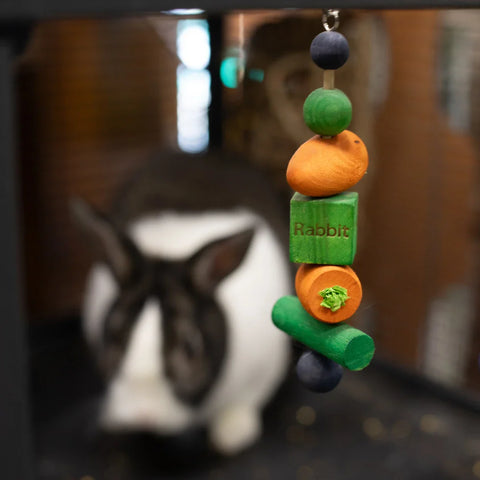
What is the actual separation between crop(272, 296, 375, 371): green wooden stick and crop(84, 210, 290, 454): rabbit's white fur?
1.37 feet

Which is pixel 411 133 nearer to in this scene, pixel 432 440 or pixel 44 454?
pixel 432 440

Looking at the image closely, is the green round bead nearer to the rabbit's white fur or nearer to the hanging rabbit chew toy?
the hanging rabbit chew toy

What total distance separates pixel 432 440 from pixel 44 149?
0.76m

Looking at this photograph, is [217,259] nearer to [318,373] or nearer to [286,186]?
[286,186]

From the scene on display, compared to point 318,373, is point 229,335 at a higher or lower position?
lower

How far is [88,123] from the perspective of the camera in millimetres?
1132

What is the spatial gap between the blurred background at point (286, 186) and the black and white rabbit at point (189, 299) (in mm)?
52

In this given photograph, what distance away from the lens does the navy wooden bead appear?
0.33m

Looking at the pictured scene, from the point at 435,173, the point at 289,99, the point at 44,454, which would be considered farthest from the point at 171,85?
the point at 44,454

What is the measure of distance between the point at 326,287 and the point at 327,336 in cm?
3

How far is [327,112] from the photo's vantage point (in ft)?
1.09

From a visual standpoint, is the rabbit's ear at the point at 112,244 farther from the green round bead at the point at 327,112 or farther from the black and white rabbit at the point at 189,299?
the green round bead at the point at 327,112

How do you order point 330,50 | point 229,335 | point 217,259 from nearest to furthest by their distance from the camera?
1. point 330,50
2. point 217,259
3. point 229,335

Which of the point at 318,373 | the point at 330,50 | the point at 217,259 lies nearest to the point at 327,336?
the point at 318,373
